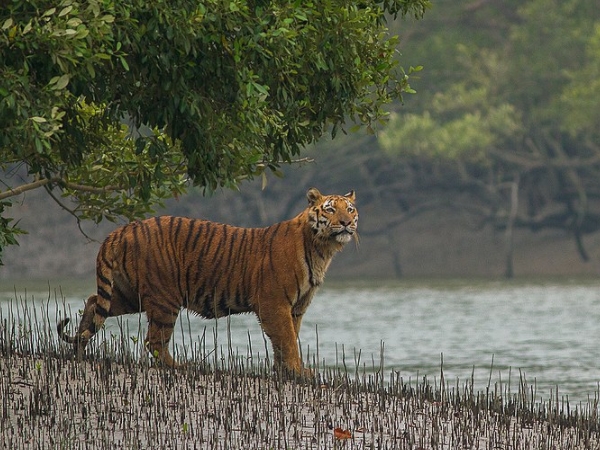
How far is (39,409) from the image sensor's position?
10.4 meters

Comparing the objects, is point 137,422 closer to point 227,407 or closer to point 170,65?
point 227,407

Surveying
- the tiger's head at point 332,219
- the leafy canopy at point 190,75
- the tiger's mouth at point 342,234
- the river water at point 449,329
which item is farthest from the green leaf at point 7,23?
the river water at point 449,329

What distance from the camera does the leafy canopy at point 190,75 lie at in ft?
29.0

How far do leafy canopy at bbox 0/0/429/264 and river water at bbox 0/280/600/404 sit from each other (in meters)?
3.14

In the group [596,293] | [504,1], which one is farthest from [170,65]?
[504,1]

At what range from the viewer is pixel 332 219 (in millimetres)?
12641

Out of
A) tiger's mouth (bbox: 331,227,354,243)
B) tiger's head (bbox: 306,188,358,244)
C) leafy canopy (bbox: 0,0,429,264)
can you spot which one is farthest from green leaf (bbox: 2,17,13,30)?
tiger's mouth (bbox: 331,227,354,243)

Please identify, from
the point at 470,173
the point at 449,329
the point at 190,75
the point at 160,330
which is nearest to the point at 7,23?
the point at 190,75

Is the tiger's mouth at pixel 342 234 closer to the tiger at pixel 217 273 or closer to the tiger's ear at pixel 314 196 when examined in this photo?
the tiger at pixel 217 273

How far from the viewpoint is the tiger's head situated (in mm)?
12633

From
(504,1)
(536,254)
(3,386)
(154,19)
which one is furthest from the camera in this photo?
(504,1)

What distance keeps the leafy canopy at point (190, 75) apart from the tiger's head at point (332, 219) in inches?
32.2

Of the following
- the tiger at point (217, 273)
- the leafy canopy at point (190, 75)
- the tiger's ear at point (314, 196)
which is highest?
the leafy canopy at point (190, 75)

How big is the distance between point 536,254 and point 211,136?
43163 millimetres
